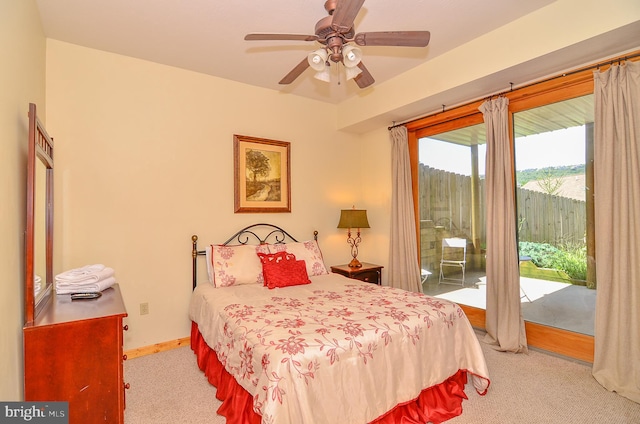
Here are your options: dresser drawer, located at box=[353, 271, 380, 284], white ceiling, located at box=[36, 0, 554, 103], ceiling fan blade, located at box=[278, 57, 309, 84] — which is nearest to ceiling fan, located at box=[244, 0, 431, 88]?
ceiling fan blade, located at box=[278, 57, 309, 84]

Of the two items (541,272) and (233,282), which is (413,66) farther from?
(233,282)

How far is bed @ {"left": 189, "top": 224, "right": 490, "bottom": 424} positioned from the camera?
162 cm

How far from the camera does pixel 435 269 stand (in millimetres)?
4086

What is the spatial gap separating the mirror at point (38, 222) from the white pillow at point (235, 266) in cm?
128

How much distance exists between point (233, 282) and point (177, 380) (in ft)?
3.07

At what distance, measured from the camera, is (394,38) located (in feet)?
6.41

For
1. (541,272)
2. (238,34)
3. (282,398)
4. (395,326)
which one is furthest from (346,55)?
(541,272)

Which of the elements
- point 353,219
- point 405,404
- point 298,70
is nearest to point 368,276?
point 353,219

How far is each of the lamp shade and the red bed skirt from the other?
7.30ft

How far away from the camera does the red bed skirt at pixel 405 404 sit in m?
1.89

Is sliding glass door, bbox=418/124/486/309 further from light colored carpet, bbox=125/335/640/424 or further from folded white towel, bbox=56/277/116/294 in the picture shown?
folded white towel, bbox=56/277/116/294

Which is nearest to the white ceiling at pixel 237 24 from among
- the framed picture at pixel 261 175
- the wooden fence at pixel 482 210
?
the framed picture at pixel 261 175

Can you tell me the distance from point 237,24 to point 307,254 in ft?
7.82

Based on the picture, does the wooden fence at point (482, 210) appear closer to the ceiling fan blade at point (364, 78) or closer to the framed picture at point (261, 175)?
the framed picture at point (261, 175)
